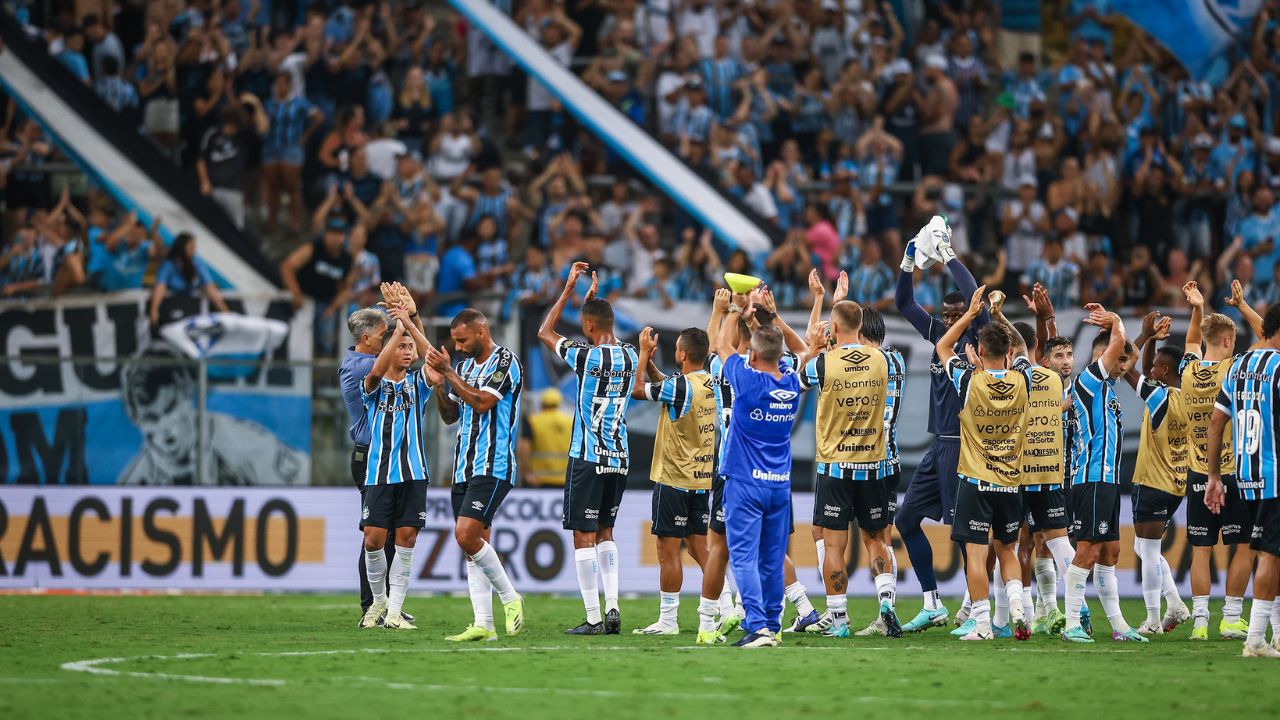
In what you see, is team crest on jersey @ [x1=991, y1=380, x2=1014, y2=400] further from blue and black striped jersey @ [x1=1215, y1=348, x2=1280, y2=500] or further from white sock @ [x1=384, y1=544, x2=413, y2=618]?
white sock @ [x1=384, y1=544, x2=413, y2=618]

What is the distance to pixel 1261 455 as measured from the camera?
39.6 feet

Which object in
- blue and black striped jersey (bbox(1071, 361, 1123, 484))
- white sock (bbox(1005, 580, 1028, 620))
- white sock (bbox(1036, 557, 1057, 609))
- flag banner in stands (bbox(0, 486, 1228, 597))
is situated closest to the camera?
A: white sock (bbox(1005, 580, 1028, 620))

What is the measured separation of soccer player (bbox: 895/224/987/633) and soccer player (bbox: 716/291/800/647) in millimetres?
2512

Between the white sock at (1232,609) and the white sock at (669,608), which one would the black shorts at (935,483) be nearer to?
the white sock at (669,608)

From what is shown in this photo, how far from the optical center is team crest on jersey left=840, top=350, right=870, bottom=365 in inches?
541

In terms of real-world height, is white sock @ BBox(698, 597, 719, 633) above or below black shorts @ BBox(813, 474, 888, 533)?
below

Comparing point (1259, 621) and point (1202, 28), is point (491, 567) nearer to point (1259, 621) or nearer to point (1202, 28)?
point (1259, 621)

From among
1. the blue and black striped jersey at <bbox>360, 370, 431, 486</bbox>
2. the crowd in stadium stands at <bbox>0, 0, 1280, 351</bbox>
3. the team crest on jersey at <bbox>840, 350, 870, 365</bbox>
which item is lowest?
the blue and black striped jersey at <bbox>360, 370, 431, 486</bbox>

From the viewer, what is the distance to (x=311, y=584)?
20375mm

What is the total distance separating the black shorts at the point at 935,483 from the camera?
14.2m

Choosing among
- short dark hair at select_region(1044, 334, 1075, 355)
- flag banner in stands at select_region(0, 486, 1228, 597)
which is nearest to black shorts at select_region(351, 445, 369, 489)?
flag banner in stands at select_region(0, 486, 1228, 597)

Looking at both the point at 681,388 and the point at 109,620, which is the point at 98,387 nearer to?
the point at 109,620

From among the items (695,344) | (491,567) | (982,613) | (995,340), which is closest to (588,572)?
(491,567)

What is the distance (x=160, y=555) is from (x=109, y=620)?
481 cm
